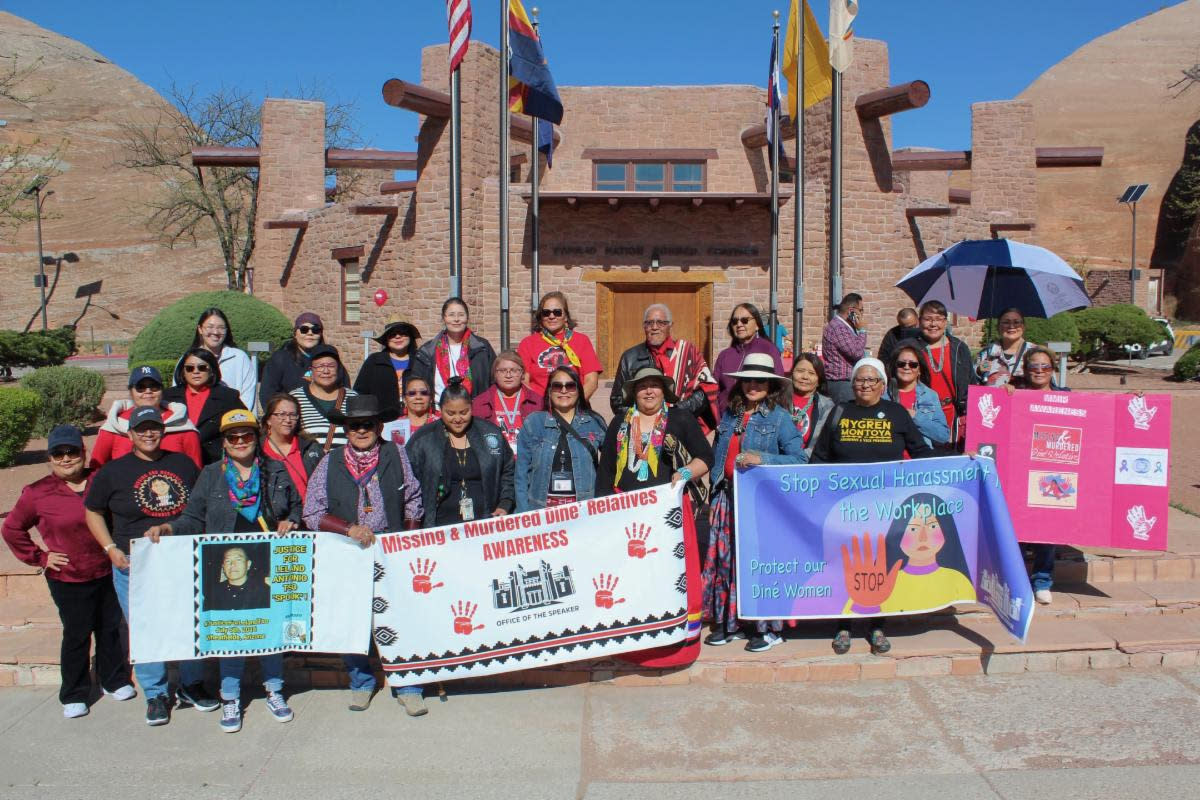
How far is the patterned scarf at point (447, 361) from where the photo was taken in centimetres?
620

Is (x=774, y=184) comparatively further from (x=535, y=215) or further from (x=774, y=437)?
(x=774, y=437)

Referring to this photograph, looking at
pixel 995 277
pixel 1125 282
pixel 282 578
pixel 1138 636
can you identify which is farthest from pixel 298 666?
pixel 1125 282

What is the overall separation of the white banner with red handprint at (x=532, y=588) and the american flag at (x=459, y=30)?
875 centimetres

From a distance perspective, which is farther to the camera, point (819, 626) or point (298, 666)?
point (819, 626)

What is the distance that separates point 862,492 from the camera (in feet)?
16.8

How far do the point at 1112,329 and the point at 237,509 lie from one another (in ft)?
72.7

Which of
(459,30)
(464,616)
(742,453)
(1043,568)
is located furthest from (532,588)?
(459,30)

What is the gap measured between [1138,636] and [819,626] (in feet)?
6.07

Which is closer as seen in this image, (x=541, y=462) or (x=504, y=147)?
(x=541, y=462)

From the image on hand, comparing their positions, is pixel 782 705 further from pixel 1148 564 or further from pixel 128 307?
pixel 128 307

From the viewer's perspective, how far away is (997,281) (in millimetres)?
7367

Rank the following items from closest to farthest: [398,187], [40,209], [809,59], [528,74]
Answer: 1. [809,59]
2. [528,74]
3. [398,187]
4. [40,209]

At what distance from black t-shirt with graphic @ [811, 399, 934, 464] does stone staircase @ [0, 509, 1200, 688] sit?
3.69ft

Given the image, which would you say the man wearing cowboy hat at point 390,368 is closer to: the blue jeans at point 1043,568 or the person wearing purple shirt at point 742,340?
the person wearing purple shirt at point 742,340
